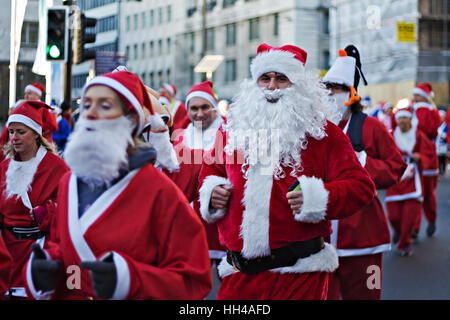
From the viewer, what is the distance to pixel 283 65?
16.2 ft

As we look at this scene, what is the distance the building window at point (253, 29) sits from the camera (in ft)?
181

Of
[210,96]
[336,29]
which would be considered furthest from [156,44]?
[210,96]

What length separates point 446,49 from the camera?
40156 mm

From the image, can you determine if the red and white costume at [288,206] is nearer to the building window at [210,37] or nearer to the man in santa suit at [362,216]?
the man in santa suit at [362,216]

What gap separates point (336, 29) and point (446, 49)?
8.60m

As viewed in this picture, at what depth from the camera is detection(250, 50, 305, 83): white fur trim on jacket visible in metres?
4.91

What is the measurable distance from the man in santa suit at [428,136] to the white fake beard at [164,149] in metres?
6.81

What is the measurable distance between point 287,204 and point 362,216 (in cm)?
197

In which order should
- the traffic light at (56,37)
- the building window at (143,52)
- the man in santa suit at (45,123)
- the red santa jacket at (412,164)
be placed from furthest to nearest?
the building window at (143,52) → the red santa jacket at (412,164) → the traffic light at (56,37) → the man in santa suit at (45,123)

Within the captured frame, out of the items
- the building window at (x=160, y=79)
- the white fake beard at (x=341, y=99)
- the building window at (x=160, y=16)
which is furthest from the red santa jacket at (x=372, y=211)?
the building window at (x=160, y=16)

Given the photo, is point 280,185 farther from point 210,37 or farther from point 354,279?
point 210,37

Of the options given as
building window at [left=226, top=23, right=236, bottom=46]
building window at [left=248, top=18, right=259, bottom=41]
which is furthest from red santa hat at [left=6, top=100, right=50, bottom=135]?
building window at [left=226, top=23, right=236, bottom=46]
